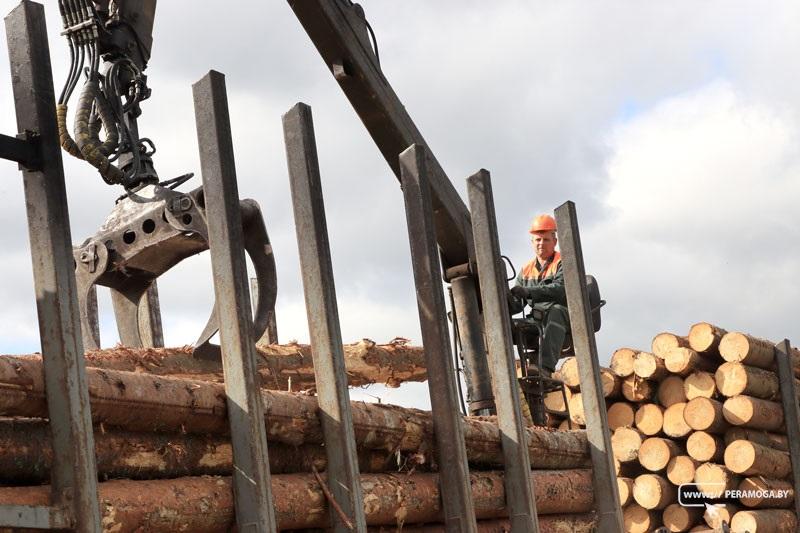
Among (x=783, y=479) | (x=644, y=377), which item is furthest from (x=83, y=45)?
(x=783, y=479)

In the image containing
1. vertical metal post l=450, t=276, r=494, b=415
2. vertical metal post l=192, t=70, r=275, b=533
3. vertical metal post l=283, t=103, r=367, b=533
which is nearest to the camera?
vertical metal post l=192, t=70, r=275, b=533

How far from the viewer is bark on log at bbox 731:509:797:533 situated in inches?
390

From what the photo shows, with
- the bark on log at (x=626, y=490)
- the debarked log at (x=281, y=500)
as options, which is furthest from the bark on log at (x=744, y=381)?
the debarked log at (x=281, y=500)

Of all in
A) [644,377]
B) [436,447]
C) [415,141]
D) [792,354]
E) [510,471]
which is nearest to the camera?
[436,447]

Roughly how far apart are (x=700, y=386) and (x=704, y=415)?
0.99 ft

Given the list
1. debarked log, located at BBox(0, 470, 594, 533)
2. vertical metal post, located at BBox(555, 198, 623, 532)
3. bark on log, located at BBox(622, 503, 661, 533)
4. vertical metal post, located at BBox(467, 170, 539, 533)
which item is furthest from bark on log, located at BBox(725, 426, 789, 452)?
vertical metal post, located at BBox(467, 170, 539, 533)

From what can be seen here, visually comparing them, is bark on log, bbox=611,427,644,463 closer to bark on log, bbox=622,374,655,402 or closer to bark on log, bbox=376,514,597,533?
bark on log, bbox=622,374,655,402

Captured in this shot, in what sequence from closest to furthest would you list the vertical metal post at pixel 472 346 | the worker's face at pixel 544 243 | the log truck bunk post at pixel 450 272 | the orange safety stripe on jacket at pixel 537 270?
the log truck bunk post at pixel 450 272 < the vertical metal post at pixel 472 346 < the orange safety stripe on jacket at pixel 537 270 < the worker's face at pixel 544 243

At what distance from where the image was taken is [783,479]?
34.6ft

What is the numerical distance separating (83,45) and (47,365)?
3237 millimetres

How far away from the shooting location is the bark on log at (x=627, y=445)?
1040cm

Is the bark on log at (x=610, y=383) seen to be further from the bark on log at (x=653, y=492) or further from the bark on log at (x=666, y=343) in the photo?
the bark on log at (x=653, y=492)

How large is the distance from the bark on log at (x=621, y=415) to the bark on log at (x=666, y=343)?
486mm

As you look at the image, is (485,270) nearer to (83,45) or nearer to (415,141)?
(415,141)
